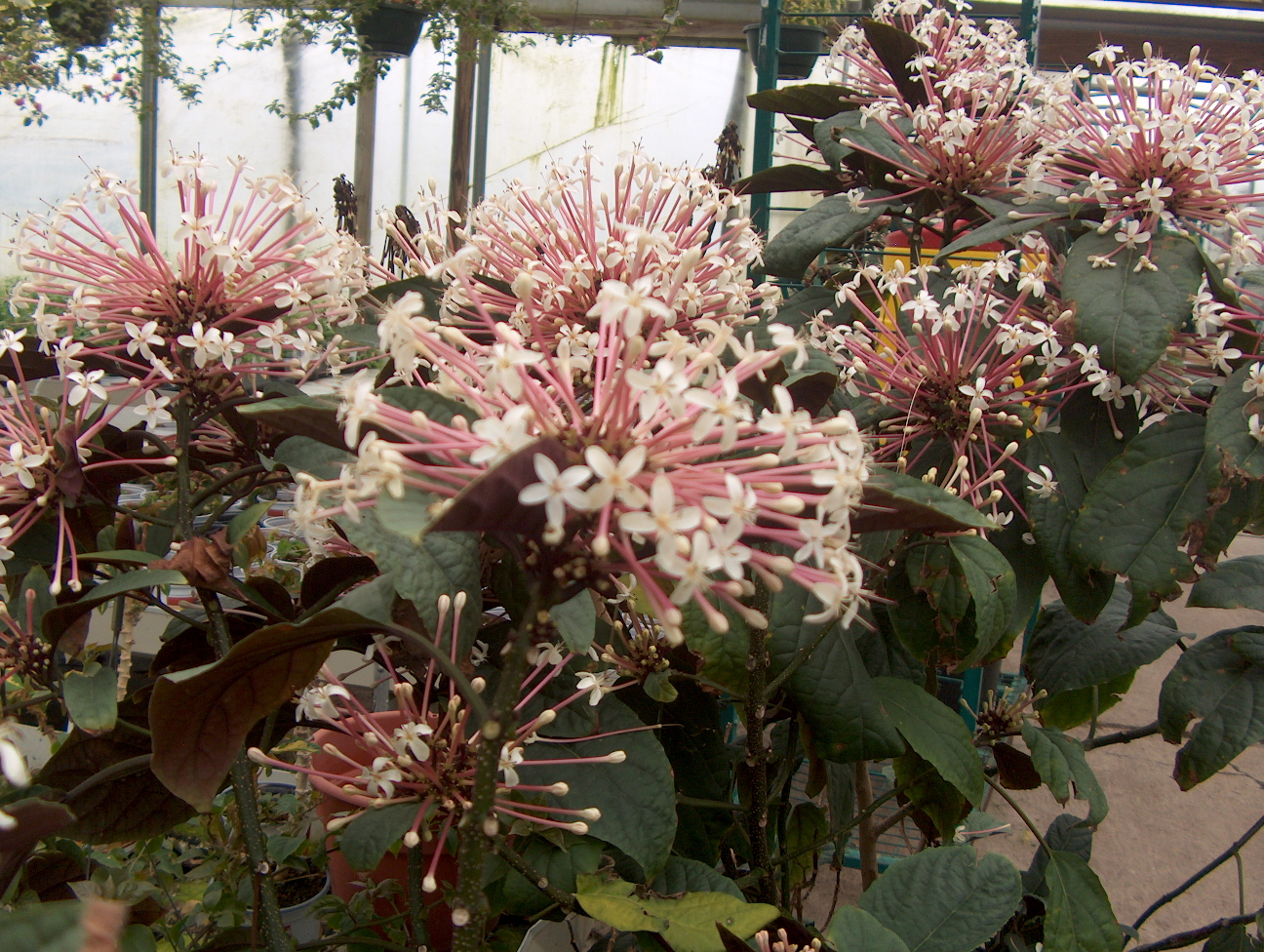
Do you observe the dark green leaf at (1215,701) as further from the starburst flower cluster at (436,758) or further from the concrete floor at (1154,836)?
the concrete floor at (1154,836)

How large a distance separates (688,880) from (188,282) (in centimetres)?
52

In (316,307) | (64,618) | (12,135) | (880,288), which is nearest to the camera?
(64,618)

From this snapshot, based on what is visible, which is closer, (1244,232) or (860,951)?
(860,951)

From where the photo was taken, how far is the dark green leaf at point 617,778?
547mm

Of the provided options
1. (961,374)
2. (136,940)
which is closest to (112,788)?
(136,940)

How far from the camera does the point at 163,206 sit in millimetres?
3217

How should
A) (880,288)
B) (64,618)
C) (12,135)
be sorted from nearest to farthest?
(64,618)
(880,288)
(12,135)

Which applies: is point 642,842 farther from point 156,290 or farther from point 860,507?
point 156,290

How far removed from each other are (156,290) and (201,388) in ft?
0.23

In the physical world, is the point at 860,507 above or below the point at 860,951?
above

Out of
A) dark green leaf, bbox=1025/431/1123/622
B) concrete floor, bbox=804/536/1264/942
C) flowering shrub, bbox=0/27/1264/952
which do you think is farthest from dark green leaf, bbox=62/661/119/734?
concrete floor, bbox=804/536/1264/942

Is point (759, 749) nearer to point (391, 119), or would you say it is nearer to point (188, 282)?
point (188, 282)

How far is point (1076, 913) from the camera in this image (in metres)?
0.75

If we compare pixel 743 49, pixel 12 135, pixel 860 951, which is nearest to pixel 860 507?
pixel 860 951
